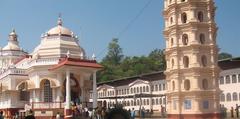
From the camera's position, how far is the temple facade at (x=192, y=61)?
38844 mm

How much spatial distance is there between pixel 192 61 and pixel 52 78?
14.9 meters

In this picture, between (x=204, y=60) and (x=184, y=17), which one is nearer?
(x=204, y=60)

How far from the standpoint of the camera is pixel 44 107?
133 ft

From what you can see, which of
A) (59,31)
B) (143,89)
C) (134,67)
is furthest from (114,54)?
(59,31)

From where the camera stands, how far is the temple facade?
38844 millimetres

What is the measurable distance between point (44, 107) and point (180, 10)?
57.1 ft

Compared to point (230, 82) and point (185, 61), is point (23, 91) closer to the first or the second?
point (185, 61)

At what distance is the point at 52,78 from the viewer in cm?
4212

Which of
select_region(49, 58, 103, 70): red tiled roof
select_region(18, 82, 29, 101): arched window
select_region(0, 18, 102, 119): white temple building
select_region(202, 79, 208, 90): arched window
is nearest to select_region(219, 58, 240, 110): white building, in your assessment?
select_region(202, 79, 208, 90): arched window

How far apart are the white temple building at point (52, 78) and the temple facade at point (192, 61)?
8215 mm

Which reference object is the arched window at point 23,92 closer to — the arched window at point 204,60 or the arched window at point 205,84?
the arched window at point 205,84

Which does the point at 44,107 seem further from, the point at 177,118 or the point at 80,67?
the point at 177,118

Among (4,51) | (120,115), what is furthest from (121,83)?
(120,115)

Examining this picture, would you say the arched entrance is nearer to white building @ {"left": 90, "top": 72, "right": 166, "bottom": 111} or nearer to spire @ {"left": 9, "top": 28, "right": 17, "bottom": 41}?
white building @ {"left": 90, "top": 72, "right": 166, "bottom": 111}
